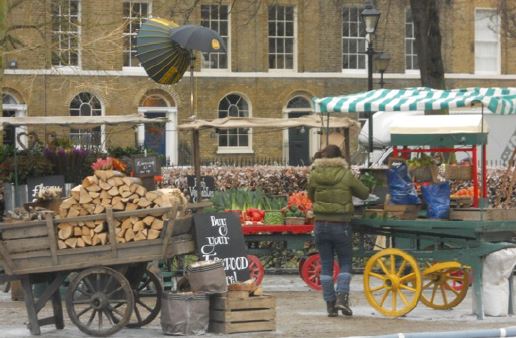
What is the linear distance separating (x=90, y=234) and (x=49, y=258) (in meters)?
0.44

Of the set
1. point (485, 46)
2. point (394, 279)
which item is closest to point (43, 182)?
point (394, 279)

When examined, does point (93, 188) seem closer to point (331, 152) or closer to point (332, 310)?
point (331, 152)

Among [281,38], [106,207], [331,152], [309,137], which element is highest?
[281,38]

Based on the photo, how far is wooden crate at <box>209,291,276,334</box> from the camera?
14273 mm

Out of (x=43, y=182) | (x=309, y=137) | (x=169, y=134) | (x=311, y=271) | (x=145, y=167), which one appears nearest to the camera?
(x=145, y=167)

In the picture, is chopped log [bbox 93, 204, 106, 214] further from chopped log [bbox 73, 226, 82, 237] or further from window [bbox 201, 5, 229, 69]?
window [bbox 201, 5, 229, 69]

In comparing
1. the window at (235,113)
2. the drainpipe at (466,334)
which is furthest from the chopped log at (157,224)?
the window at (235,113)

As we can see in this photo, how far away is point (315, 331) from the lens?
14570mm

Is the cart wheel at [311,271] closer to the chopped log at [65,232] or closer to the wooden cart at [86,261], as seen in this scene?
the wooden cart at [86,261]

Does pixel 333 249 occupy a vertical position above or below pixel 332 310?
above

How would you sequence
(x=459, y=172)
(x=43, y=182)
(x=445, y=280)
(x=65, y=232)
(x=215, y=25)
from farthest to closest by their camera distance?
(x=215, y=25), (x=43, y=182), (x=459, y=172), (x=445, y=280), (x=65, y=232)

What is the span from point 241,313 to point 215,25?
33.3 metres

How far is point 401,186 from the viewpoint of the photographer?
16359 millimetres

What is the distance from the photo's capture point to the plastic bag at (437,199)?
Answer: 15.9 m
